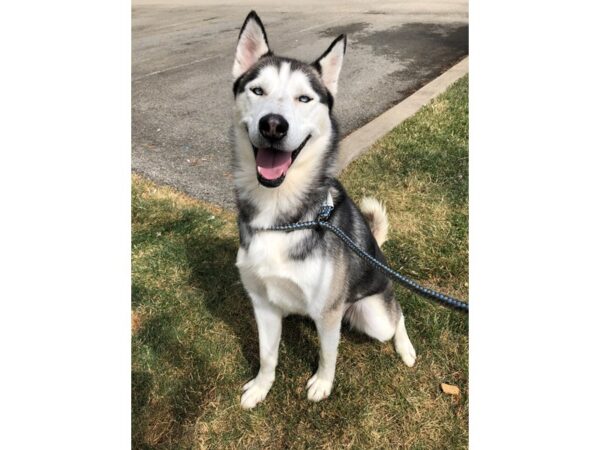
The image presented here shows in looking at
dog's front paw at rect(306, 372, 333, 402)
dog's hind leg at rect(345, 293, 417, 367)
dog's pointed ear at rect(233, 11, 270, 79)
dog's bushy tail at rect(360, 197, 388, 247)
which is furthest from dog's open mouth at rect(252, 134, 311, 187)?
dog's front paw at rect(306, 372, 333, 402)

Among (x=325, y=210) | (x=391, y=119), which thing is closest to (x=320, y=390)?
(x=325, y=210)

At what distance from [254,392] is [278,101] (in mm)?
1630

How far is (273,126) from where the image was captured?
6.68ft

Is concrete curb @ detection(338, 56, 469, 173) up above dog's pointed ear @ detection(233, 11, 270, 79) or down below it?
below

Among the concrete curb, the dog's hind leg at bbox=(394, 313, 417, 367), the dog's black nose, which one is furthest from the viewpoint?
the concrete curb

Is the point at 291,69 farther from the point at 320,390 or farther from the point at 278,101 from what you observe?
the point at 320,390

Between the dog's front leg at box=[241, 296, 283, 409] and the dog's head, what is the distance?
785 millimetres

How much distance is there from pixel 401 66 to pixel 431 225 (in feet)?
18.2

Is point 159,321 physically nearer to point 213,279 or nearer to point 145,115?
point 213,279

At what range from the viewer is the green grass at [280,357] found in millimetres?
2545

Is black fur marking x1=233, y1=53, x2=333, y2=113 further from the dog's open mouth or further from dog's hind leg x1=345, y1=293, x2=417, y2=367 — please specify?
dog's hind leg x1=345, y1=293, x2=417, y2=367

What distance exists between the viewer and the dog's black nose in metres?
2.03

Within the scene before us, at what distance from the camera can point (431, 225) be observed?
402 cm

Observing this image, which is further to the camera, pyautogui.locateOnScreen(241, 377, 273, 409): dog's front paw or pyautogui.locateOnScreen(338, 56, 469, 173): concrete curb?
pyautogui.locateOnScreen(338, 56, 469, 173): concrete curb
